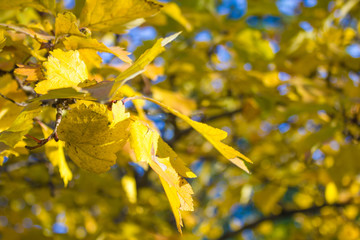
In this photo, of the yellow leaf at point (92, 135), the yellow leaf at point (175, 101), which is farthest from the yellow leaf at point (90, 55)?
the yellow leaf at point (175, 101)

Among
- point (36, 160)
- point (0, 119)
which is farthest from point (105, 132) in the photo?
point (36, 160)

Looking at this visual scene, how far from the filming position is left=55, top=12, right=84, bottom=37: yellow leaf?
0.54m

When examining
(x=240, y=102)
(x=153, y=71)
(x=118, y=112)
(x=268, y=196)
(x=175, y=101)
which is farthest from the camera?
(x=268, y=196)

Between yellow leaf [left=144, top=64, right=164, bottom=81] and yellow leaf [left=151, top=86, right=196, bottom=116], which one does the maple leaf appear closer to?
yellow leaf [left=144, top=64, right=164, bottom=81]

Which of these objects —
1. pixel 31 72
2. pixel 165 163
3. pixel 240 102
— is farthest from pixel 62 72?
pixel 240 102

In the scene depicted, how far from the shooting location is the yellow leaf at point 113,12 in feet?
1.89

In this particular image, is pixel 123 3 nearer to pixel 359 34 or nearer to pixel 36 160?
pixel 36 160

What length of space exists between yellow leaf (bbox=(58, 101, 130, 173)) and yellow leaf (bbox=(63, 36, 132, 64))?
0.37 feet

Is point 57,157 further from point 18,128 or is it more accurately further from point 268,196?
point 268,196

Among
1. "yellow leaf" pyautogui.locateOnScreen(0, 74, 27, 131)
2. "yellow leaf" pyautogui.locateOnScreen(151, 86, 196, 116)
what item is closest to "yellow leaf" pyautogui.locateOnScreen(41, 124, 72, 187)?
"yellow leaf" pyautogui.locateOnScreen(0, 74, 27, 131)

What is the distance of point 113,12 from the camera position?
0.59 m

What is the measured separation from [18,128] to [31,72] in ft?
0.36

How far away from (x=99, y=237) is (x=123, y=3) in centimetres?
70

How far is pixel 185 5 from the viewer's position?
1337 mm
